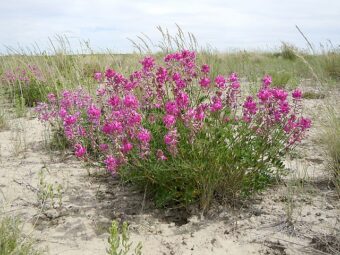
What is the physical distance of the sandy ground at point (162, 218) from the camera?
8.88ft

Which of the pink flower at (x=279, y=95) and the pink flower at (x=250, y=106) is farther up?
the pink flower at (x=279, y=95)

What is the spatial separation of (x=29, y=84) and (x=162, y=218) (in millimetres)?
5155

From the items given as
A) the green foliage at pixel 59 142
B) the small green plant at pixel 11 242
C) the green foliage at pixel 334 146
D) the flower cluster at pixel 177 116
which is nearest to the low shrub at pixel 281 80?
the green foliage at pixel 334 146

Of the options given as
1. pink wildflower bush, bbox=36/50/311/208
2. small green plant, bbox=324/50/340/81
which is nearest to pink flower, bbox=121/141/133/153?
pink wildflower bush, bbox=36/50/311/208

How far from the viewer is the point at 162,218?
10.2ft

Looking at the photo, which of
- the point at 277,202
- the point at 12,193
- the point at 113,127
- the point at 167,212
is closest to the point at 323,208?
the point at 277,202

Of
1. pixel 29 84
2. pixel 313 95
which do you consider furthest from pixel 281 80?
pixel 29 84

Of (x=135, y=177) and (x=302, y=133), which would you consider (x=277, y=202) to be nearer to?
(x=302, y=133)

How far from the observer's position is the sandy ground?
2707mm

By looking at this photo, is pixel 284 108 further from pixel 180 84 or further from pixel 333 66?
pixel 333 66

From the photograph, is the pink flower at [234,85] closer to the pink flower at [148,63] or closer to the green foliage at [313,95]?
the pink flower at [148,63]

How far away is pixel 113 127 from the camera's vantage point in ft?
8.99

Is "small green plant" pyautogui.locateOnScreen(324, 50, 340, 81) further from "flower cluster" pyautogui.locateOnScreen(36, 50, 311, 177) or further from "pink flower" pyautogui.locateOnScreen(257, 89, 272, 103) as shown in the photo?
"pink flower" pyautogui.locateOnScreen(257, 89, 272, 103)

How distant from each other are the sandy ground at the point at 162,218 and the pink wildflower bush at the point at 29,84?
325 centimetres
